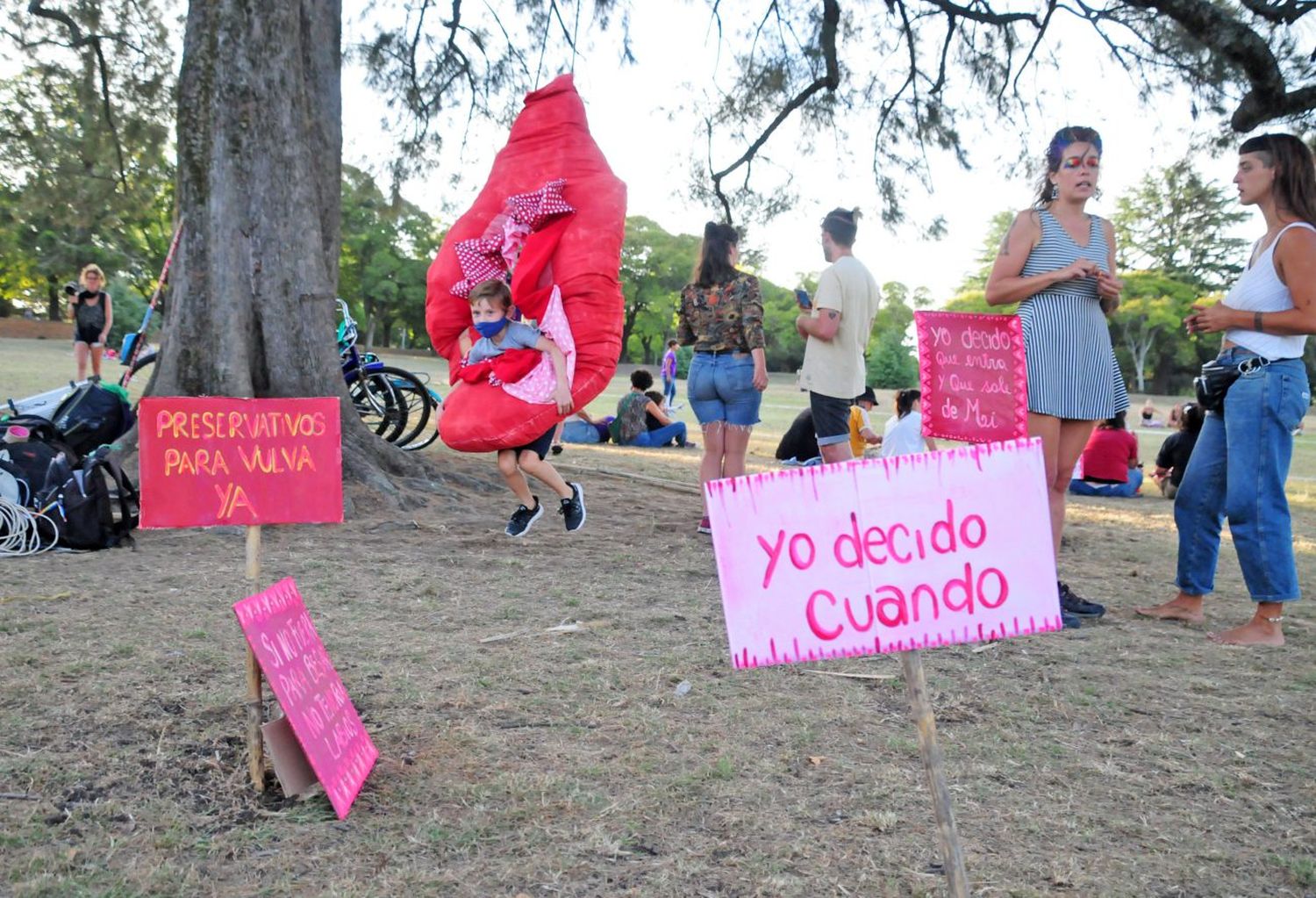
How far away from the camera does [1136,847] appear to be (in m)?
1.88

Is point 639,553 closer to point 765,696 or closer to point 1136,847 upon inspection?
point 765,696

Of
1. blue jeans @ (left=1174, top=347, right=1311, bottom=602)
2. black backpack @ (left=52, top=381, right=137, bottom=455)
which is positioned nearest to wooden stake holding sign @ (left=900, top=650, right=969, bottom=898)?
blue jeans @ (left=1174, top=347, right=1311, bottom=602)

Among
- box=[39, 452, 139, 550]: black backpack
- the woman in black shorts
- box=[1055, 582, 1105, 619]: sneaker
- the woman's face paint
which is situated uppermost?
the woman in black shorts

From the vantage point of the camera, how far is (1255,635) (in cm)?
328

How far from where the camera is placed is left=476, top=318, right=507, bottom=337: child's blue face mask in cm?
442

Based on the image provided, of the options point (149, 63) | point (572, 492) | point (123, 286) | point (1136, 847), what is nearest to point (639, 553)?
point (572, 492)

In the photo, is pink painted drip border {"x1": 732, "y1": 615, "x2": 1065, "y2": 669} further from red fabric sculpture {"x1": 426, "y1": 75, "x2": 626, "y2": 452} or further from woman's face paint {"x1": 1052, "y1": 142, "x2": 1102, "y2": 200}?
red fabric sculpture {"x1": 426, "y1": 75, "x2": 626, "y2": 452}

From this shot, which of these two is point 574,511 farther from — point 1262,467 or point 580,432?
point 580,432

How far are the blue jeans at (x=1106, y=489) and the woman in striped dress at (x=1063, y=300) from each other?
4792mm

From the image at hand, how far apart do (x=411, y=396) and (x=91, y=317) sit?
4633 mm

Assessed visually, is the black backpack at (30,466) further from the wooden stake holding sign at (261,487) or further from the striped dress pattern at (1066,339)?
the striped dress pattern at (1066,339)

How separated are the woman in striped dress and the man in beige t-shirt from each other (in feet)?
3.90

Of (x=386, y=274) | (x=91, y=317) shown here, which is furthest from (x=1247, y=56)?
(x=386, y=274)

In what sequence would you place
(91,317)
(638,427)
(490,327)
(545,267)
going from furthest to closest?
(91,317), (638,427), (545,267), (490,327)
